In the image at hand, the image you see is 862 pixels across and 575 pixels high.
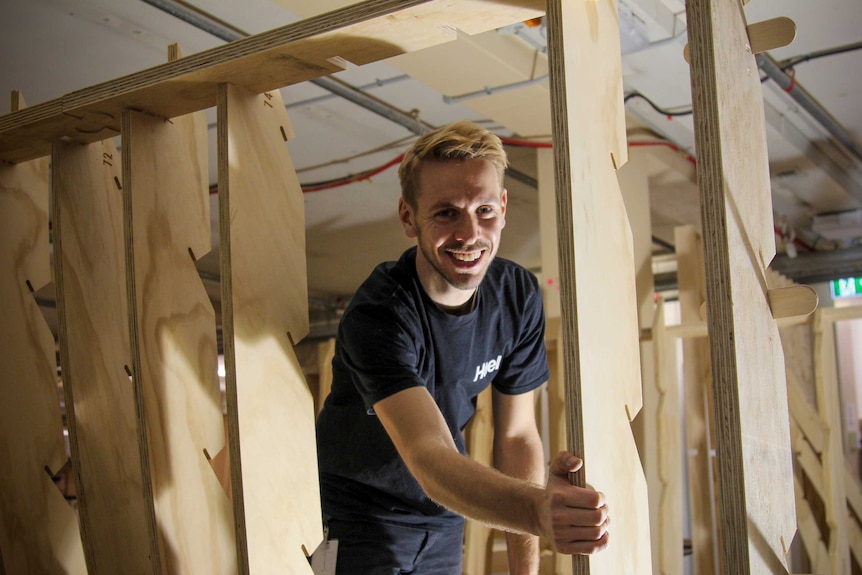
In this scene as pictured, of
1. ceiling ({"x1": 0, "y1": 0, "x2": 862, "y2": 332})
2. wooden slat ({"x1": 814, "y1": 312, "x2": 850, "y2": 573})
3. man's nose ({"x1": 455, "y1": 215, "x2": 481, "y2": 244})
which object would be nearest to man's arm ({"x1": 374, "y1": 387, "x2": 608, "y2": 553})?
man's nose ({"x1": 455, "y1": 215, "x2": 481, "y2": 244})

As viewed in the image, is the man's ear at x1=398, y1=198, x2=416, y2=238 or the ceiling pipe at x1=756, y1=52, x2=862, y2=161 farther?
the ceiling pipe at x1=756, y1=52, x2=862, y2=161

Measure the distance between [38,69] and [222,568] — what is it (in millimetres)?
2968

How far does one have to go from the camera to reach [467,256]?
1756mm

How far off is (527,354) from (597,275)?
71cm

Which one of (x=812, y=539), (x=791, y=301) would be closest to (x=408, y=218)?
(x=791, y=301)

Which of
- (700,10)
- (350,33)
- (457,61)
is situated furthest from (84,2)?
(700,10)

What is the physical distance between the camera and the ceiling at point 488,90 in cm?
360

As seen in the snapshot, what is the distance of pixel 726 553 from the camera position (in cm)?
121

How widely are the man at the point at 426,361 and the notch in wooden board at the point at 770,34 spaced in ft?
1.79

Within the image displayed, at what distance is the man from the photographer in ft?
5.55

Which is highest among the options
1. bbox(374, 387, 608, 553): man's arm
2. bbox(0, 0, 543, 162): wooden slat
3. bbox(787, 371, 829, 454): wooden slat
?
bbox(0, 0, 543, 162): wooden slat

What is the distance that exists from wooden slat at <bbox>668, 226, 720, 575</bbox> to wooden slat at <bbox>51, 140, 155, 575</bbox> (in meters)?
3.23

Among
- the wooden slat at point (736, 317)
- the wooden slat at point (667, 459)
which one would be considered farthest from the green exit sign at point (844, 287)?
the wooden slat at point (736, 317)

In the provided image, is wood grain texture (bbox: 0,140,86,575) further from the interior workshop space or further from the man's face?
the man's face
